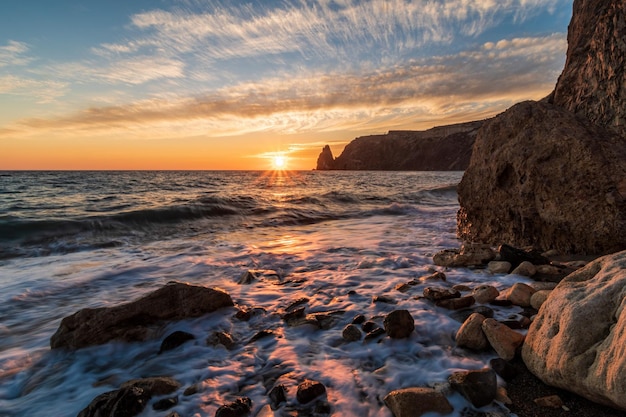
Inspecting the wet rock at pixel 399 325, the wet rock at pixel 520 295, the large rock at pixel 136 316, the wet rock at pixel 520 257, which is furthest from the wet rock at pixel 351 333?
the wet rock at pixel 520 257

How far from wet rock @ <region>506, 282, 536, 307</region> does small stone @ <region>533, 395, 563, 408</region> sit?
5.31ft

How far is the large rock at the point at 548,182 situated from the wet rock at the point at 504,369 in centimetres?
376

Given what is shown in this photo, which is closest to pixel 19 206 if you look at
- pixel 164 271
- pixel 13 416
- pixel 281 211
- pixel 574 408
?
pixel 281 211

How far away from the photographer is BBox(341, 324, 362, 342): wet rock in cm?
333

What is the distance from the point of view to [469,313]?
144 inches

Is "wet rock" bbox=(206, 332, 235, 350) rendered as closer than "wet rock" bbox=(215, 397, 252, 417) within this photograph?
No

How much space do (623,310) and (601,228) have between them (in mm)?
3825

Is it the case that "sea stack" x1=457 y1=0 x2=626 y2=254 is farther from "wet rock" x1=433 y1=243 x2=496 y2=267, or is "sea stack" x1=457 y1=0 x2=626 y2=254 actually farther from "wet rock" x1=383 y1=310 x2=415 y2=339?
"wet rock" x1=383 y1=310 x2=415 y2=339

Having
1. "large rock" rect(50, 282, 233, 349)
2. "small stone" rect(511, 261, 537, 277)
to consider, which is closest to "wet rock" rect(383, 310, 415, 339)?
"large rock" rect(50, 282, 233, 349)

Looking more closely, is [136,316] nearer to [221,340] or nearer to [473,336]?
[221,340]

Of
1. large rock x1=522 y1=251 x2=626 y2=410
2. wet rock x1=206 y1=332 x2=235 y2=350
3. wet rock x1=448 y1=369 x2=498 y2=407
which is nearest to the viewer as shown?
large rock x1=522 y1=251 x2=626 y2=410

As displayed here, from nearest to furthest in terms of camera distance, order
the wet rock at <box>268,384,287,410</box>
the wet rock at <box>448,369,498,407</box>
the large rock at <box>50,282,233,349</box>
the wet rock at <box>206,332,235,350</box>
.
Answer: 1. the wet rock at <box>448,369,498,407</box>
2. the wet rock at <box>268,384,287,410</box>
3. the wet rock at <box>206,332,235,350</box>
4. the large rock at <box>50,282,233,349</box>

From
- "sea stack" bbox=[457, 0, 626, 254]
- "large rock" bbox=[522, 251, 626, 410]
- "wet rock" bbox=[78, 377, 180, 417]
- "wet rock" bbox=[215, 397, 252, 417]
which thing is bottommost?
"wet rock" bbox=[215, 397, 252, 417]

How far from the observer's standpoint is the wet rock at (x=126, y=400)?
7.82 ft
